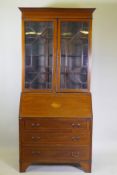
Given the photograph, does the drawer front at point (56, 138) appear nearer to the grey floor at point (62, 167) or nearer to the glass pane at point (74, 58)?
the grey floor at point (62, 167)

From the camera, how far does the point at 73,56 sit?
334 centimetres

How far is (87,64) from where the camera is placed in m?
3.30

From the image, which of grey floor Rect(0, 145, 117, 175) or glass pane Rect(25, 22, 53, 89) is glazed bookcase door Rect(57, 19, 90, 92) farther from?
grey floor Rect(0, 145, 117, 175)

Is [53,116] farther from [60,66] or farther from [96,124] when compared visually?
[96,124]

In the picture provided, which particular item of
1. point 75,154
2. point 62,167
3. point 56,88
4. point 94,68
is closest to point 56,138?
point 75,154

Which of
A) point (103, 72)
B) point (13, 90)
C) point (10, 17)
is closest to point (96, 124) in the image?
point (103, 72)

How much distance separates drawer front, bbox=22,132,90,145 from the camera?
10.4 feet

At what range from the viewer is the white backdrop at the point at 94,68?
3.68 m

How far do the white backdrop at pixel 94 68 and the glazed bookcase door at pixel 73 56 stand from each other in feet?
1.62

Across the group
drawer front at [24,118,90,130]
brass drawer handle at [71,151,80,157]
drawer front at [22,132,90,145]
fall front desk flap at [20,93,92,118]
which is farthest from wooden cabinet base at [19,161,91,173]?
fall front desk flap at [20,93,92,118]

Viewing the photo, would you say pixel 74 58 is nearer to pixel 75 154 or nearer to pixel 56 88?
pixel 56 88

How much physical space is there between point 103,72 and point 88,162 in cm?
132

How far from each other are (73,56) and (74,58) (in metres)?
0.03

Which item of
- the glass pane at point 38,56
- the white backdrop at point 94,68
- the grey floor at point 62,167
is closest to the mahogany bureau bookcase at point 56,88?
the glass pane at point 38,56
